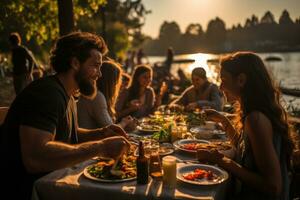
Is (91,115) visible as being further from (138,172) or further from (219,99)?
(219,99)

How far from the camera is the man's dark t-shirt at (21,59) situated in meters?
8.57

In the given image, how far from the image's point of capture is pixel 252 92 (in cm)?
253

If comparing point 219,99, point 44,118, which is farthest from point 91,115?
point 219,99

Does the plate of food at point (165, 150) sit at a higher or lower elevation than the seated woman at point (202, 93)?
lower

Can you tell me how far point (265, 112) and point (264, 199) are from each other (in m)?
0.62

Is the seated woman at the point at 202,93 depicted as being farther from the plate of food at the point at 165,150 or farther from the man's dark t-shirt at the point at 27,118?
the man's dark t-shirt at the point at 27,118

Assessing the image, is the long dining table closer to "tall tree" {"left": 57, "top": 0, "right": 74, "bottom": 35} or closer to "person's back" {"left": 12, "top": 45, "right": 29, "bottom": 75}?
"tall tree" {"left": 57, "top": 0, "right": 74, "bottom": 35}

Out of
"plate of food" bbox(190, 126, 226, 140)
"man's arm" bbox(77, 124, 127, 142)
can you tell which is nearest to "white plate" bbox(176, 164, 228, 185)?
"man's arm" bbox(77, 124, 127, 142)

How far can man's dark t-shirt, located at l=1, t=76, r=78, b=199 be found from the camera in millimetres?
2242

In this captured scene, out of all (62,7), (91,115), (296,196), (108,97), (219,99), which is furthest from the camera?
(62,7)

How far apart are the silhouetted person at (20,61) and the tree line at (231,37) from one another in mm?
62668

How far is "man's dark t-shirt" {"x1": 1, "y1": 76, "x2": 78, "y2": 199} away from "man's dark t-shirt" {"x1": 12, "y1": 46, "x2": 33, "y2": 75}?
21.7 feet

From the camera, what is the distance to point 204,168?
2.58 metres

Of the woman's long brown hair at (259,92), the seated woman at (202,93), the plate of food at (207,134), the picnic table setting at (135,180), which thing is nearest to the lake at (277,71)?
the woman's long brown hair at (259,92)
